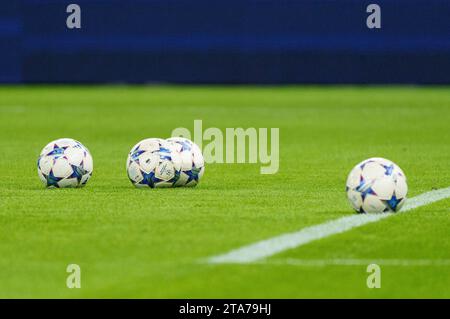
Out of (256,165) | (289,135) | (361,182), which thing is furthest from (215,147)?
(361,182)

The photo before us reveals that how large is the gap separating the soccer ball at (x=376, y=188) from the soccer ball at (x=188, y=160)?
2412 mm

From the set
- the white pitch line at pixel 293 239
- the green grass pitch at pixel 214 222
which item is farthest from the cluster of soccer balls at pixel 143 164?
the white pitch line at pixel 293 239

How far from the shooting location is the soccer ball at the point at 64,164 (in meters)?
13.9

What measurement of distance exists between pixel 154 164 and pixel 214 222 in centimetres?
238

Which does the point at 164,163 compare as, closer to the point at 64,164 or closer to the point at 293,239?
the point at 64,164

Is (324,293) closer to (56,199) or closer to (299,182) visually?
(56,199)

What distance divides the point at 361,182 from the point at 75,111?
63.6 feet

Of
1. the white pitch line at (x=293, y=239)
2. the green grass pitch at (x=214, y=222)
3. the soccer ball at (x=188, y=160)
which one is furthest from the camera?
the soccer ball at (x=188, y=160)

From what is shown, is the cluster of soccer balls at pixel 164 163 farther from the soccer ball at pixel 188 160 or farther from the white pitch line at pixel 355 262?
the white pitch line at pixel 355 262

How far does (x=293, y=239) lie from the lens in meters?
10.5
